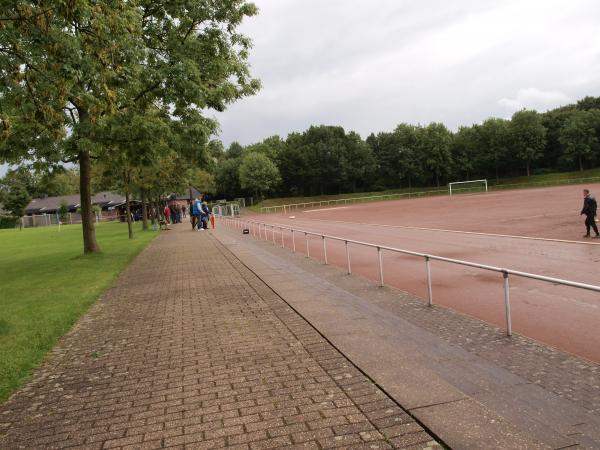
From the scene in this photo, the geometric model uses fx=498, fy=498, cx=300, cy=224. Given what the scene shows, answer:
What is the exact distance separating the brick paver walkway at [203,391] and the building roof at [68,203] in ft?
303

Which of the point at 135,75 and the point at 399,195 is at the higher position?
the point at 135,75

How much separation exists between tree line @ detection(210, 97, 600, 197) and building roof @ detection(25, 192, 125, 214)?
20.6m

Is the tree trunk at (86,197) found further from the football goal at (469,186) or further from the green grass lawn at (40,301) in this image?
the football goal at (469,186)

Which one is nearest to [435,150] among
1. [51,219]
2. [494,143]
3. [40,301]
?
[494,143]

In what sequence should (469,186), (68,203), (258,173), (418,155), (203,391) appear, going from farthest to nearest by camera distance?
(68,203)
(418,155)
(258,173)
(469,186)
(203,391)

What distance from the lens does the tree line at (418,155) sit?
79.9 metres

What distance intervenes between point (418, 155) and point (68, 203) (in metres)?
67.7

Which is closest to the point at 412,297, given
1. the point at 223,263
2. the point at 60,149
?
the point at 223,263

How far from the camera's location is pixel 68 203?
9800cm

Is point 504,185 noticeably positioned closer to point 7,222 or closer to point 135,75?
point 135,75

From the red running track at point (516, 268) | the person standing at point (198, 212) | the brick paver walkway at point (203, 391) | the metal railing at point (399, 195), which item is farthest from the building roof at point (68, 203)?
the brick paver walkway at point (203, 391)

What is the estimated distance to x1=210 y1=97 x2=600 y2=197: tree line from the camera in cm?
7994

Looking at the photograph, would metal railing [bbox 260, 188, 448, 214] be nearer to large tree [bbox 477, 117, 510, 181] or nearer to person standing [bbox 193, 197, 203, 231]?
large tree [bbox 477, 117, 510, 181]

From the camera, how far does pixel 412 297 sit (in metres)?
8.25
